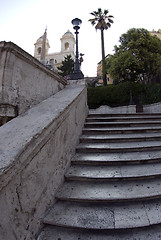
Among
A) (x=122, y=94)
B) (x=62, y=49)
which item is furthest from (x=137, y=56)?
(x=62, y=49)

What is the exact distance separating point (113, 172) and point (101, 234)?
843mm

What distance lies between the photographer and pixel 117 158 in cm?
236

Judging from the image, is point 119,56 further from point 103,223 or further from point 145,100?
point 103,223

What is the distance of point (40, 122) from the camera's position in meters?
1.65

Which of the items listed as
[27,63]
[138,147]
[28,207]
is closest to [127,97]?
[138,147]

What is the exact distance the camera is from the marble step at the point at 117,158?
89.3 inches

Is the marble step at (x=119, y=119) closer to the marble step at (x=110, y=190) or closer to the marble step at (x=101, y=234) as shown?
the marble step at (x=110, y=190)

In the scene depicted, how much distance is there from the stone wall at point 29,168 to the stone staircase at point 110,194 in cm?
21

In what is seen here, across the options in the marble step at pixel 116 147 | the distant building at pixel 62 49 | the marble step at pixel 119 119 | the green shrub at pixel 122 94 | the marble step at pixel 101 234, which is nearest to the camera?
the marble step at pixel 101 234

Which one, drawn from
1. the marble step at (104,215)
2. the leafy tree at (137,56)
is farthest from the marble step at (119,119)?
the leafy tree at (137,56)

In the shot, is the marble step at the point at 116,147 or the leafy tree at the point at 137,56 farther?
the leafy tree at the point at 137,56

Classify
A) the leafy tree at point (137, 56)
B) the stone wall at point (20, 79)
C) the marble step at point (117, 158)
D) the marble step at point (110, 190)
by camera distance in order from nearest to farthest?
the marble step at point (110, 190) < the stone wall at point (20, 79) < the marble step at point (117, 158) < the leafy tree at point (137, 56)

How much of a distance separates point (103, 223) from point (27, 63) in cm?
244

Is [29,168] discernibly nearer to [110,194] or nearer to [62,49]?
[110,194]
